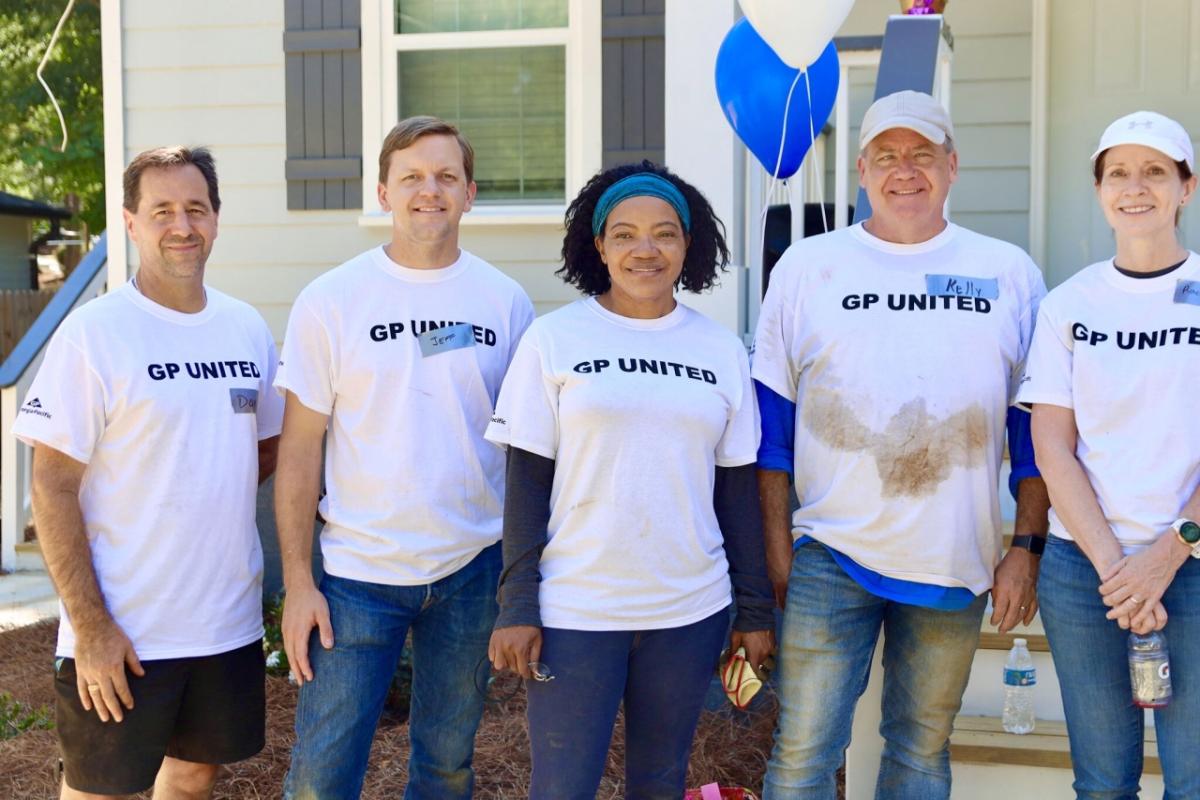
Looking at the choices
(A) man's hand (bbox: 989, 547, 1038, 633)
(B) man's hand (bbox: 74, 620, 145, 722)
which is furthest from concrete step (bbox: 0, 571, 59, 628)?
(A) man's hand (bbox: 989, 547, 1038, 633)

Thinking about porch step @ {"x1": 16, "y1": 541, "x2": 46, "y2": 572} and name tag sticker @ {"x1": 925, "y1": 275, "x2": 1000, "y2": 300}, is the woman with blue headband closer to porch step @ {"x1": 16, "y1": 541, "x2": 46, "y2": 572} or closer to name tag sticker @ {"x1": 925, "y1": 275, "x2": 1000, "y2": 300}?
name tag sticker @ {"x1": 925, "y1": 275, "x2": 1000, "y2": 300}

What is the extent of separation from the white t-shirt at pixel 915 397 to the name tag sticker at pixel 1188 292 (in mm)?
331

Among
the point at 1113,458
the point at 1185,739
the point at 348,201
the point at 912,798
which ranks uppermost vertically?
the point at 348,201

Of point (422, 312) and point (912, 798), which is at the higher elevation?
point (422, 312)

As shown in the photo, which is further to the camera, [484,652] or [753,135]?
[753,135]

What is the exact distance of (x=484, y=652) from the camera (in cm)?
288

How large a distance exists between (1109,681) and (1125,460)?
485 mm

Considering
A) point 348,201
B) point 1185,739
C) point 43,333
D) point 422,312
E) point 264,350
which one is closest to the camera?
point 1185,739

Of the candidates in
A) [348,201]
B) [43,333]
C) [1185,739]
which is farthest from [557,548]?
[43,333]

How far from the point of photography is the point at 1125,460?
2.64 meters

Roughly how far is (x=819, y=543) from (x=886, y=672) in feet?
1.27

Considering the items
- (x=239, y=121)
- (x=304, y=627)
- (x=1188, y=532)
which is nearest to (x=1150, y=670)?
(x=1188, y=532)

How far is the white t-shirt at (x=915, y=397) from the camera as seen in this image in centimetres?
278

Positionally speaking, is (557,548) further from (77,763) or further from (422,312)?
(77,763)
